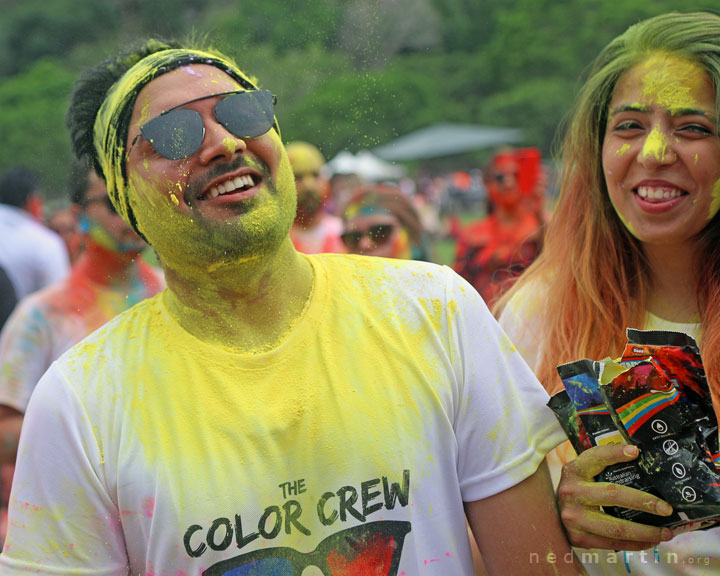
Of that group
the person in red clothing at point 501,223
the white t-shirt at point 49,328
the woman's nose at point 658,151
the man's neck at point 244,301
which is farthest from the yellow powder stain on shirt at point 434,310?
Result: the person in red clothing at point 501,223

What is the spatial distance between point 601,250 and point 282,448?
3.94 ft


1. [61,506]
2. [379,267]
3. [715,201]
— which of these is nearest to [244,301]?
[379,267]

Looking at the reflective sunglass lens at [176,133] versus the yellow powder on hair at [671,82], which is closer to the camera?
the reflective sunglass lens at [176,133]

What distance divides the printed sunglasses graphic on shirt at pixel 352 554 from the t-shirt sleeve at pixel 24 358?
5.98 feet

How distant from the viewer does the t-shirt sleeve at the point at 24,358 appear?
3082mm

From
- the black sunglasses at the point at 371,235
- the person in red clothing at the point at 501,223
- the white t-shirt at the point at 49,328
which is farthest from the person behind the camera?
the person in red clothing at the point at 501,223

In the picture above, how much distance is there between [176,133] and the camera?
1705 mm

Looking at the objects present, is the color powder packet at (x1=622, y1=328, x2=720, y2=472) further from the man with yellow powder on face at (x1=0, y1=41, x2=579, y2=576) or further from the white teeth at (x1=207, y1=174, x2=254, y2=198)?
the white teeth at (x1=207, y1=174, x2=254, y2=198)

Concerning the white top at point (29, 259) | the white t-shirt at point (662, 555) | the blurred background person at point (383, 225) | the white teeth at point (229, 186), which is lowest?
the white t-shirt at point (662, 555)

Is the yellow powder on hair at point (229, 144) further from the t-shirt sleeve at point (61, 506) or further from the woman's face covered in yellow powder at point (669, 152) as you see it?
the woman's face covered in yellow powder at point (669, 152)

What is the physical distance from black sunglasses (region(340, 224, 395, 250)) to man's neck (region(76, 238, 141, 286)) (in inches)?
33.1

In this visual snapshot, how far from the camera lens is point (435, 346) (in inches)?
65.9

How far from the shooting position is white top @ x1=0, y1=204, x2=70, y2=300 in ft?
15.9

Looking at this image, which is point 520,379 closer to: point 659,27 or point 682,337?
point 682,337
